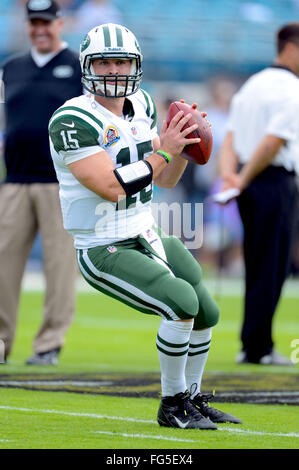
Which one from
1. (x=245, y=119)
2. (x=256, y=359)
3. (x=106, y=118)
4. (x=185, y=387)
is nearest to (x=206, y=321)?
(x=185, y=387)

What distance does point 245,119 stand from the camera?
255 inches

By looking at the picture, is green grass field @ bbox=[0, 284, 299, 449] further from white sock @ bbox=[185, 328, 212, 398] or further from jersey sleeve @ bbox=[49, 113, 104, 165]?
jersey sleeve @ bbox=[49, 113, 104, 165]

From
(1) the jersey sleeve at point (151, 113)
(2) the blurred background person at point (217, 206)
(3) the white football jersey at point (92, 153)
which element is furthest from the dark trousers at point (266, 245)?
(2) the blurred background person at point (217, 206)

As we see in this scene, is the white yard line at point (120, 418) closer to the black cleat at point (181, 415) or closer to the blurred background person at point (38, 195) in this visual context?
the black cleat at point (181, 415)

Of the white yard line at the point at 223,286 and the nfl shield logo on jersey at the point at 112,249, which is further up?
the nfl shield logo on jersey at the point at 112,249

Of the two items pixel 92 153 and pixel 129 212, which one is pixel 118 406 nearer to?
pixel 129 212

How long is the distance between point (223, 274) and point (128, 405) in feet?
30.7

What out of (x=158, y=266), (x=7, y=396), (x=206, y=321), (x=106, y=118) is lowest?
(x=7, y=396)

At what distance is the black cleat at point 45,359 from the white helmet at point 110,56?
237 centimetres

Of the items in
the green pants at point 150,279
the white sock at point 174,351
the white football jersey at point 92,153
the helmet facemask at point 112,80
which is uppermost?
the helmet facemask at point 112,80

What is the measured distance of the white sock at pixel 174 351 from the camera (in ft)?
12.4

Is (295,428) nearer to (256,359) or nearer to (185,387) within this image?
(185,387)

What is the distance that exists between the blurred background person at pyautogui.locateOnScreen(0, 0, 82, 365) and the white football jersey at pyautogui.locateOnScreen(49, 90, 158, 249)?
2047 millimetres

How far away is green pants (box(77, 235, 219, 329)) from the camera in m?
3.76
